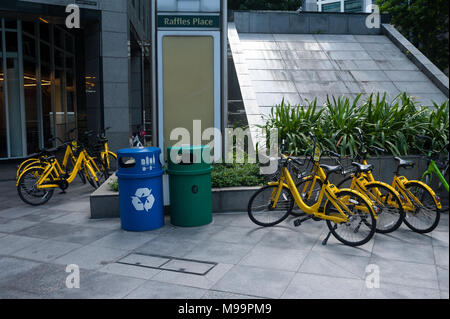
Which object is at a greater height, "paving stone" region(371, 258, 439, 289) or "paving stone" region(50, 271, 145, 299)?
"paving stone" region(371, 258, 439, 289)

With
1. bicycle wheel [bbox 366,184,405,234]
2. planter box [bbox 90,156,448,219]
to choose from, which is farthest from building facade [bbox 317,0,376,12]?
bicycle wheel [bbox 366,184,405,234]

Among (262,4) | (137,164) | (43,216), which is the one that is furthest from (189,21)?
(262,4)

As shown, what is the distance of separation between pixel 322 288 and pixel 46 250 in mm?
3526

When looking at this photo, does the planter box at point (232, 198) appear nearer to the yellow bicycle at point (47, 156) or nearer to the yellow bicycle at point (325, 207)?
the yellow bicycle at point (325, 207)

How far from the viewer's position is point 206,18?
768cm

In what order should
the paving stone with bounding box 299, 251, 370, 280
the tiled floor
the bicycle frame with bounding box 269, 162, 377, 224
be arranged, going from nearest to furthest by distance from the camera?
the tiled floor
the paving stone with bounding box 299, 251, 370, 280
the bicycle frame with bounding box 269, 162, 377, 224

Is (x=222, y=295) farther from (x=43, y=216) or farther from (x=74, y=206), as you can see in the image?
(x=74, y=206)

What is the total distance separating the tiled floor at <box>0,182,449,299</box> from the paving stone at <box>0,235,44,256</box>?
0.01 meters

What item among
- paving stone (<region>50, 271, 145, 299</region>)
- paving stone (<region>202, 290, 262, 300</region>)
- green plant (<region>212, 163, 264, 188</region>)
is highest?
green plant (<region>212, 163, 264, 188</region>)

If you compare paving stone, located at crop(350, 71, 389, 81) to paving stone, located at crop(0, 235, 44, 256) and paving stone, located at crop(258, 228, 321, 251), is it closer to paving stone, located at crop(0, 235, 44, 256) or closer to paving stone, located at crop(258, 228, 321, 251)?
paving stone, located at crop(258, 228, 321, 251)

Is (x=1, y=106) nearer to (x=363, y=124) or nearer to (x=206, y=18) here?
(x=206, y=18)

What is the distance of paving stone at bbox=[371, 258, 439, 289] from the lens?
4.53m

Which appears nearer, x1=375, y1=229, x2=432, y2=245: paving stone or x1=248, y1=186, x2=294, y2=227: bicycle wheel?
x1=375, y1=229, x2=432, y2=245: paving stone

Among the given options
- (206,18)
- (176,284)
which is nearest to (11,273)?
(176,284)
